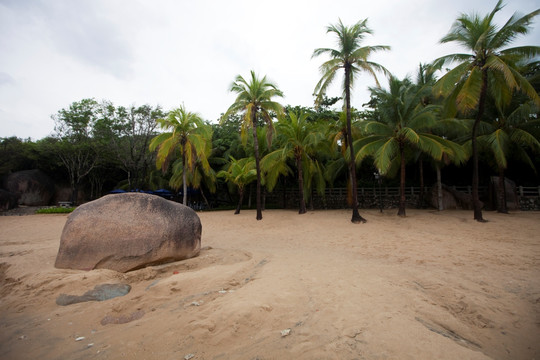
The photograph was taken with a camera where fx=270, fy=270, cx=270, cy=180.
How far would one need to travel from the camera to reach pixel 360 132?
17172 mm

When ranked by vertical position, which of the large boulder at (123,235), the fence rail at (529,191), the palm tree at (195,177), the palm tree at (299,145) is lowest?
the large boulder at (123,235)

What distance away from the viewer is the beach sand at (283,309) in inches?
108

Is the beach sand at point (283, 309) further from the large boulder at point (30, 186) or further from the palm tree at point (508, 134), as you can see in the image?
the large boulder at point (30, 186)

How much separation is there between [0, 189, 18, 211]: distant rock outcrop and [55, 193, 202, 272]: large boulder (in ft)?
69.3

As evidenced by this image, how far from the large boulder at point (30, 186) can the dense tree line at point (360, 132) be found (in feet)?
3.73

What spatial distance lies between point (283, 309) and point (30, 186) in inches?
1205

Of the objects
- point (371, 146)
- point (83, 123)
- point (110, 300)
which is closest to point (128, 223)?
point (110, 300)

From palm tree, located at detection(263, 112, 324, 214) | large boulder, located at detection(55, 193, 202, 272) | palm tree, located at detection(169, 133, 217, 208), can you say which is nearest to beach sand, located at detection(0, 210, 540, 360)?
large boulder, located at detection(55, 193, 202, 272)

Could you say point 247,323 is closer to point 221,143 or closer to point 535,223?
point 535,223

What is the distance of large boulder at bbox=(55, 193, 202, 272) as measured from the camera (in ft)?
17.5

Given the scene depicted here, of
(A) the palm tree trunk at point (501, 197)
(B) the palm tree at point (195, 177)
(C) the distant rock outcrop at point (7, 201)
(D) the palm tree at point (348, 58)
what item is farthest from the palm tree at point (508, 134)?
(C) the distant rock outcrop at point (7, 201)

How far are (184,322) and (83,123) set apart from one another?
85.1 ft

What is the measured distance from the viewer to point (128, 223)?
567cm

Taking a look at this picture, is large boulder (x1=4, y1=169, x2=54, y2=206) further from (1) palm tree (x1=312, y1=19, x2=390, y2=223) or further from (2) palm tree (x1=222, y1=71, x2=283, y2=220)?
(1) palm tree (x1=312, y1=19, x2=390, y2=223)
